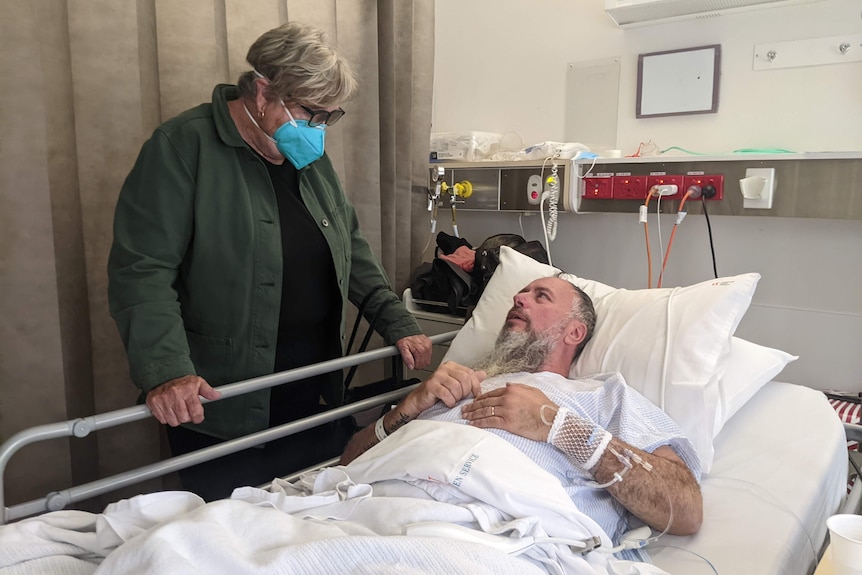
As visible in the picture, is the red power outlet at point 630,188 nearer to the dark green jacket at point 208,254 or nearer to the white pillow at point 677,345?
the white pillow at point 677,345

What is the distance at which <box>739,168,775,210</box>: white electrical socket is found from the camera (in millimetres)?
2061

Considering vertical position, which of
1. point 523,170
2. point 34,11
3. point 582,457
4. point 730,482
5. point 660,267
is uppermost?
point 34,11

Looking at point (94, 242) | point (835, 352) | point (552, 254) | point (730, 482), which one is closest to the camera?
point (730, 482)

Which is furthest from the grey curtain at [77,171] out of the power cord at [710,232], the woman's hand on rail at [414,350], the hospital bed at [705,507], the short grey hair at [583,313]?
the power cord at [710,232]

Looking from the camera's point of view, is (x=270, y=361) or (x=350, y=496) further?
(x=270, y=361)

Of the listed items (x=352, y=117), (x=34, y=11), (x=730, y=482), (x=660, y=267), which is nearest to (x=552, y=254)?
(x=660, y=267)

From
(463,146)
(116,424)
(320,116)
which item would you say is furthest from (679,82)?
(116,424)

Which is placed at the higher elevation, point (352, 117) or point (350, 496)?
point (352, 117)

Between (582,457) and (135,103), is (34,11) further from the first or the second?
(582,457)

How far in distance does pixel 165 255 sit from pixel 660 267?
1.77 meters

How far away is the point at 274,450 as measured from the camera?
1837 millimetres

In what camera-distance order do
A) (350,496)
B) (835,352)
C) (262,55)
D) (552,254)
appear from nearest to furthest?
(350,496), (262,55), (835,352), (552,254)

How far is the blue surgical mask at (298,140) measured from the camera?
1641 millimetres

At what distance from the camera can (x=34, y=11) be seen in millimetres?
1634
